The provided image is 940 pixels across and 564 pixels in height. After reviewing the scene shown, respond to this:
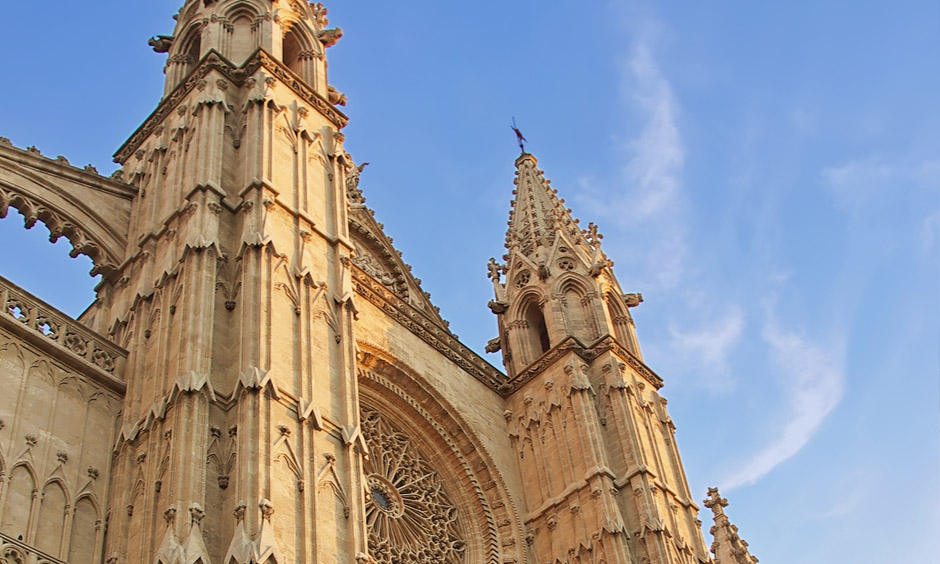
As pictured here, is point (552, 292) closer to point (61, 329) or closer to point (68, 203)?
point (68, 203)

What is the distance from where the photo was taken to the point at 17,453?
13.2 meters

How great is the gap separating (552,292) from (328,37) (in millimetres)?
6802

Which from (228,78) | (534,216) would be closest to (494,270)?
(534,216)

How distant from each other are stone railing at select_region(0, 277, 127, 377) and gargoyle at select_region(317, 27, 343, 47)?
8806 millimetres

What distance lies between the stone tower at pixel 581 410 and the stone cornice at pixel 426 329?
56cm

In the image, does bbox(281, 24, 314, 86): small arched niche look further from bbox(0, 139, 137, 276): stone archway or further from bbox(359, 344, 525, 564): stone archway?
bbox(359, 344, 525, 564): stone archway

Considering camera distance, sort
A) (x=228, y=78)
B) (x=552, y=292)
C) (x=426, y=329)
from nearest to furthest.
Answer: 1. (x=228, y=78)
2. (x=426, y=329)
3. (x=552, y=292)

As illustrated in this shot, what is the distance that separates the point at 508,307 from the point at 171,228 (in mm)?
9841

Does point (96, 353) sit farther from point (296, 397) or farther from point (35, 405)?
point (296, 397)

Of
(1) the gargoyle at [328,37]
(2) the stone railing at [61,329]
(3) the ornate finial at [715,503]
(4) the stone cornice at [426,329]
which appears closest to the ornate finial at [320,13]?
(1) the gargoyle at [328,37]

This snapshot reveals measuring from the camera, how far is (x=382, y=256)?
25688mm

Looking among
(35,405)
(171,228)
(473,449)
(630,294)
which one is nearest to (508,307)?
(630,294)

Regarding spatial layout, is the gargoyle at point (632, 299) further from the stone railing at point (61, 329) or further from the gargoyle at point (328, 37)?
the stone railing at point (61, 329)

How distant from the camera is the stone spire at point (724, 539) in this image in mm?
26672
